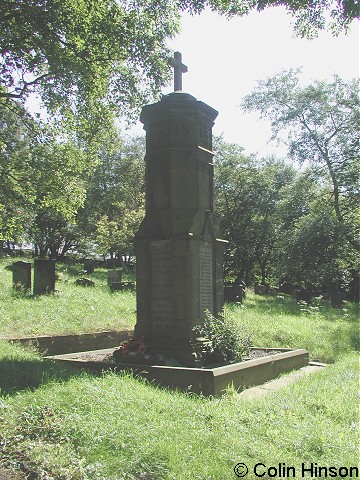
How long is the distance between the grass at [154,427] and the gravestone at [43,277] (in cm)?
845

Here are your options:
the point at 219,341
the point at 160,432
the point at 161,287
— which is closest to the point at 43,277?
the point at 161,287

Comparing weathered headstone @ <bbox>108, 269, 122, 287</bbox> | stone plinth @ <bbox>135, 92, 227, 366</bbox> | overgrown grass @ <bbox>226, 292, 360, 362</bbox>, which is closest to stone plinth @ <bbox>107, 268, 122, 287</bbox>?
weathered headstone @ <bbox>108, 269, 122, 287</bbox>

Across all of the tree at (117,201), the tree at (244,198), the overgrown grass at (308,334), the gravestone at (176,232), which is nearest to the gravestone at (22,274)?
the overgrown grass at (308,334)

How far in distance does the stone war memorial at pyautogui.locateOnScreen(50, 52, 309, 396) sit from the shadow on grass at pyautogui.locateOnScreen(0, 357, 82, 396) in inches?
43.4

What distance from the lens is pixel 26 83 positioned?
13227 millimetres

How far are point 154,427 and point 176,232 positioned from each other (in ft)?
Answer: 15.2

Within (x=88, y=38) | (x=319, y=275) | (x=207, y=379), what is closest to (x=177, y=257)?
(x=207, y=379)

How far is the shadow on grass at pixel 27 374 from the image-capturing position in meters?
5.79

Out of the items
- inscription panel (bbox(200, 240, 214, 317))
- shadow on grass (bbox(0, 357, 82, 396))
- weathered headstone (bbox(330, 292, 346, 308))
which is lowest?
shadow on grass (bbox(0, 357, 82, 396))

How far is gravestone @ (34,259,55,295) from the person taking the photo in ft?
51.3

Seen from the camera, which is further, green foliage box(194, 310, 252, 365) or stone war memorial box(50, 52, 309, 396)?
stone war memorial box(50, 52, 309, 396)

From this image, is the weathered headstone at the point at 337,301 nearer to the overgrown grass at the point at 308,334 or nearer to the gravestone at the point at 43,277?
the overgrown grass at the point at 308,334

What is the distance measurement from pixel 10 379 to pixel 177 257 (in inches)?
143

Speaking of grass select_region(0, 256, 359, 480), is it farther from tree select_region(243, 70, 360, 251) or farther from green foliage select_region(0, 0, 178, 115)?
tree select_region(243, 70, 360, 251)
